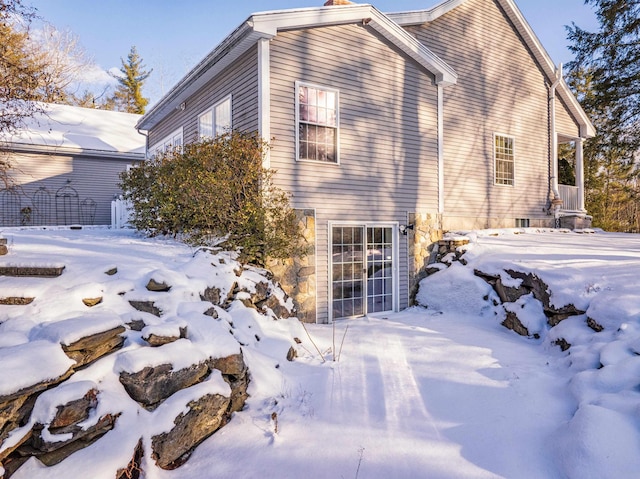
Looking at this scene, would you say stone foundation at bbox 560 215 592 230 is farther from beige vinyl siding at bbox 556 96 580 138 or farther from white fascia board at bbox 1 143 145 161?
white fascia board at bbox 1 143 145 161

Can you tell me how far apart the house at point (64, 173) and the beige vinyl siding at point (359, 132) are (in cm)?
927

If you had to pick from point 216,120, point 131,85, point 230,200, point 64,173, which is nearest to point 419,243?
point 230,200

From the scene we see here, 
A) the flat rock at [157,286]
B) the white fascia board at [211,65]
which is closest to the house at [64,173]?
the white fascia board at [211,65]

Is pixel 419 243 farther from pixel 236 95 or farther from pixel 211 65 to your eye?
pixel 211 65

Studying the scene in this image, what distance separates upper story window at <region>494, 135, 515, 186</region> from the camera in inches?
424

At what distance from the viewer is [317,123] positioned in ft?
23.8

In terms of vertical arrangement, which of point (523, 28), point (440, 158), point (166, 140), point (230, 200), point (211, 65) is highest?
point (523, 28)

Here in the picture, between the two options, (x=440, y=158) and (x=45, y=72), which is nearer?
(x=45, y=72)

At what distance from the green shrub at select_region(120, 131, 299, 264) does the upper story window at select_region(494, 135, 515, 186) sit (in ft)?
22.9

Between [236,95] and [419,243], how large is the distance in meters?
4.94

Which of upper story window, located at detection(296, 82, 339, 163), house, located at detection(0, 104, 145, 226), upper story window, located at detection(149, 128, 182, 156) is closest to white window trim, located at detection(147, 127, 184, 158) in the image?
upper story window, located at detection(149, 128, 182, 156)

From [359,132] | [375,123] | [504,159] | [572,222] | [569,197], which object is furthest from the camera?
[569,197]

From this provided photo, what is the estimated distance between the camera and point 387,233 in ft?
26.9

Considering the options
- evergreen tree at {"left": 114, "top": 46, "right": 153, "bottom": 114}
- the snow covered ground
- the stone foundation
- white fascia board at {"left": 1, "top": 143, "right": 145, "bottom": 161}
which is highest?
evergreen tree at {"left": 114, "top": 46, "right": 153, "bottom": 114}
